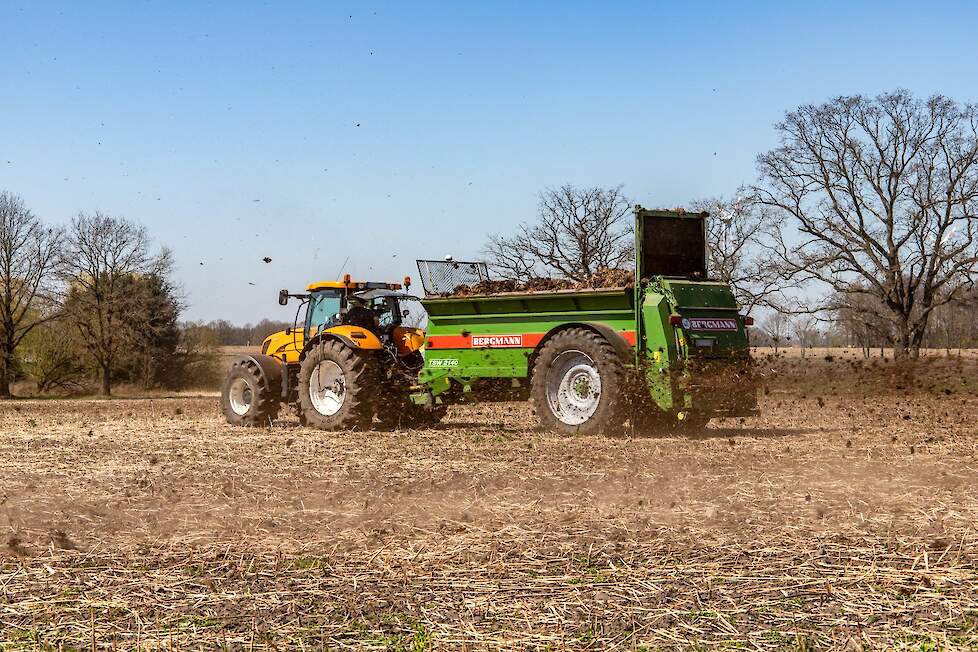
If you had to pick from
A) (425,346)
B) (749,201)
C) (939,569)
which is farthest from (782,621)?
(749,201)

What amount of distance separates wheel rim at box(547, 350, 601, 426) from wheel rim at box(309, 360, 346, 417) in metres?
3.51

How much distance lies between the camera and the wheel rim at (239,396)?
16.8 m

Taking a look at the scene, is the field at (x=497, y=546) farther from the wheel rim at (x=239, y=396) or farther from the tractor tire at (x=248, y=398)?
the wheel rim at (x=239, y=396)

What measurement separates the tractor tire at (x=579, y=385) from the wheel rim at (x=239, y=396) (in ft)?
18.4

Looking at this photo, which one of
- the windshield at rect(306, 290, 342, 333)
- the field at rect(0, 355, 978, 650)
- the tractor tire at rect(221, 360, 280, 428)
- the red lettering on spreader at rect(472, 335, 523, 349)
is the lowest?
the field at rect(0, 355, 978, 650)

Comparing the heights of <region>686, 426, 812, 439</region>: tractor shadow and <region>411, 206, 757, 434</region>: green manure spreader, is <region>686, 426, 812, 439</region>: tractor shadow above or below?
below

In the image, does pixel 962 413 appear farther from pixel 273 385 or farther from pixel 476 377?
pixel 273 385

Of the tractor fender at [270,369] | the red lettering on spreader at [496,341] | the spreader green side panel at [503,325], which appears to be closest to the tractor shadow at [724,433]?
the spreader green side panel at [503,325]

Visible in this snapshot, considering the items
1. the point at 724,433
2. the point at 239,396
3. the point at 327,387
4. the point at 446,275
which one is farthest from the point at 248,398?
the point at 724,433

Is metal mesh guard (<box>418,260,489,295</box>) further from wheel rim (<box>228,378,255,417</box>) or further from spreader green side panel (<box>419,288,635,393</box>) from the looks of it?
wheel rim (<box>228,378,255,417</box>)

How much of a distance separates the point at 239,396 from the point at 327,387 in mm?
2188

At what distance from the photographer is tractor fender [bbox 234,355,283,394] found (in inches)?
637

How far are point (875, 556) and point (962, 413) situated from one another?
12.1 meters

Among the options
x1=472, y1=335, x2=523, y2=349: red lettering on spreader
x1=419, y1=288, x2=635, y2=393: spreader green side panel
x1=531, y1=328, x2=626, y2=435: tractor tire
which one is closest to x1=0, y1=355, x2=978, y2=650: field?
x1=531, y1=328, x2=626, y2=435: tractor tire
